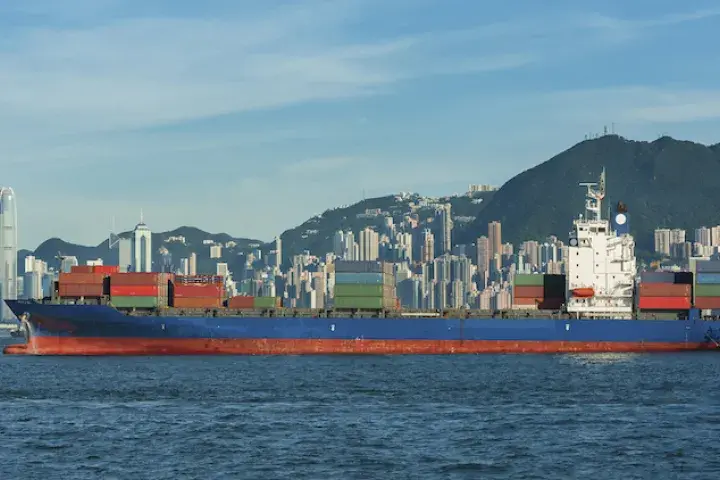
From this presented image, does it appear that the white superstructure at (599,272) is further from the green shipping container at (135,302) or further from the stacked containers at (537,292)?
the green shipping container at (135,302)

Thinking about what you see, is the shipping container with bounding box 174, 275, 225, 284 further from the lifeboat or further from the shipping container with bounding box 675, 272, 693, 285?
the shipping container with bounding box 675, 272, 693, 285

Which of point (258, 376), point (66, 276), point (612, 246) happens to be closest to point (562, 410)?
point (258, 376)

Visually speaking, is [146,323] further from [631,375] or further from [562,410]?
[562,410]

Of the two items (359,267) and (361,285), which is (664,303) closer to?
(361,285)

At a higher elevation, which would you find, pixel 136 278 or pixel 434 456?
pixel 136 278

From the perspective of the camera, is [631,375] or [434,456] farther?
[631,375]

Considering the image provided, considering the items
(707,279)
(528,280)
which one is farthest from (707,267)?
(528,280)
